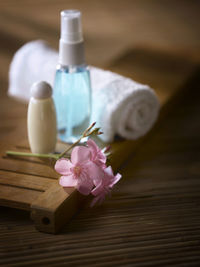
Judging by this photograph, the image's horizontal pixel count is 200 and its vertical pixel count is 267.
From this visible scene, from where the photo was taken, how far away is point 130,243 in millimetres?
573

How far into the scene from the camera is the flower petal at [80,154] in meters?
0.60

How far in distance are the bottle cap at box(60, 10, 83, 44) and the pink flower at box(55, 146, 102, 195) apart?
0.67 feet

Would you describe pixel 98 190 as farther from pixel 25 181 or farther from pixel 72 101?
pixel 72 101

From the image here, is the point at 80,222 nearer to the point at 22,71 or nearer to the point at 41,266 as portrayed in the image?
the point at 41,266

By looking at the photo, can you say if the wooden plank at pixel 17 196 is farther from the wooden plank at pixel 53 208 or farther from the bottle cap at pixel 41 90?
the bottle cap at pixel 41 90

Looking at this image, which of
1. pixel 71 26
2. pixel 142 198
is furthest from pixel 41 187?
pixel 71 26

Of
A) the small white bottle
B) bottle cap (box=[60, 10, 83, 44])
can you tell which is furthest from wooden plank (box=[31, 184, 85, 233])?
bottle cap (box=[60, 10, 83, 44])

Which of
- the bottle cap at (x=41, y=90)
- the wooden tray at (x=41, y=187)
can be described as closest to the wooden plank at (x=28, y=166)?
the wooden tray at (x=41, y=187)

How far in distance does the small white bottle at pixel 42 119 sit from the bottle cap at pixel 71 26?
0.28 ft

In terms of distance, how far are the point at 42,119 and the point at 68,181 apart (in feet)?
0.44

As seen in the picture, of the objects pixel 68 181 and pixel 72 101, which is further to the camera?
pixel 72 101

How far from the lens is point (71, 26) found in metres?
0.70

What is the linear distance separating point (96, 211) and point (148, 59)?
60 cm

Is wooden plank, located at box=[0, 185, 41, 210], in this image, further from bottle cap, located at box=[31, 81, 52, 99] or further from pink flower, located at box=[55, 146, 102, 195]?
bottle cap, located at box=[31, 81, 52, 99]
